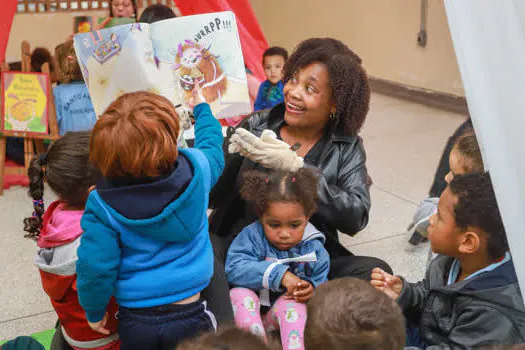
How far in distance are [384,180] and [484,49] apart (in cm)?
350

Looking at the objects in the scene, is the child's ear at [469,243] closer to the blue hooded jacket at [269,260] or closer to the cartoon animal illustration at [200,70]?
the blue hooded jacket at [269,260]

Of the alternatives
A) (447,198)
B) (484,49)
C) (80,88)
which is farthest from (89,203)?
(80,88)

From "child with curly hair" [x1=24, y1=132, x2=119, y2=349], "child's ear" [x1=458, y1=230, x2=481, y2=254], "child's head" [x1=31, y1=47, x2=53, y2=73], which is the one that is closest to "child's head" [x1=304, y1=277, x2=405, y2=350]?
"child's ear" [x1=458, y1=230, x2=481, y2=254]

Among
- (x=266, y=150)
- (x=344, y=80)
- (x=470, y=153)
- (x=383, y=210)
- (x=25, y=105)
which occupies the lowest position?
(x=383, y=210)

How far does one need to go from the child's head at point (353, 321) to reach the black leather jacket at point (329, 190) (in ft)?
3.20

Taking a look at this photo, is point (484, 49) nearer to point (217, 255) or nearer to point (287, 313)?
point (287, 313)

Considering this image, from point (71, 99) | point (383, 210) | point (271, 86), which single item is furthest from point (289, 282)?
point (71, 99)

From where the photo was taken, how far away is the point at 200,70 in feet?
10.5

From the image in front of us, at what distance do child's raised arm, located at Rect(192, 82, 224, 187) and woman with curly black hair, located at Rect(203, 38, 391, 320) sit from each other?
0.31m

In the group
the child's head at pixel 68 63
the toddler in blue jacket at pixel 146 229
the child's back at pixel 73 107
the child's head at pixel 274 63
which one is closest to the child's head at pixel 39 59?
the child's head at pixel 68 63

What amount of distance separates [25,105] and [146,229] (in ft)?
9.60

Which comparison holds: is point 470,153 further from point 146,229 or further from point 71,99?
point 71,99

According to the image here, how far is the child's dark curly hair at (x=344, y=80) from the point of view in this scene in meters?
2.57

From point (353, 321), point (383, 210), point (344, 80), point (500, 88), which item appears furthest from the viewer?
point (383, 210)
